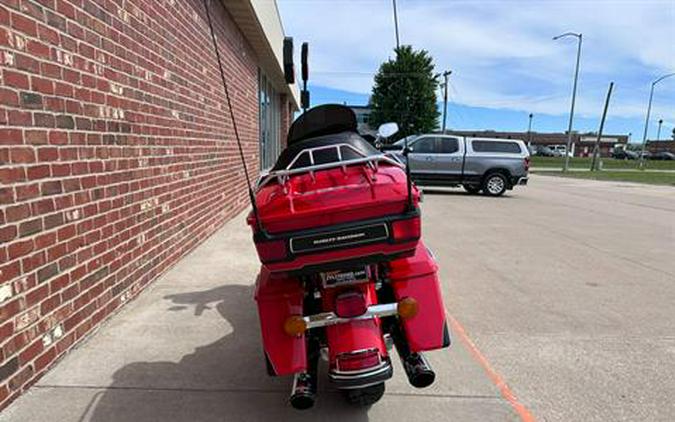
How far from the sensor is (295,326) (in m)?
2.54

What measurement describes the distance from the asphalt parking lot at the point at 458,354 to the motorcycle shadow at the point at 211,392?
10mm

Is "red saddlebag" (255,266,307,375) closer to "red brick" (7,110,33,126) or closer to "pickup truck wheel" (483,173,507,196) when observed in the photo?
"red brick" (7,110,33,126)

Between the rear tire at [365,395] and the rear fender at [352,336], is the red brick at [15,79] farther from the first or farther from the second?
the rear tire at [365,395]

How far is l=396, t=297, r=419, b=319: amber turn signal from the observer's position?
8.71 feet

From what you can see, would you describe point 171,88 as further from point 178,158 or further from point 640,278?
point 640,278

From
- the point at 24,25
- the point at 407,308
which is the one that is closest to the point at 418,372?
the point at 407,308

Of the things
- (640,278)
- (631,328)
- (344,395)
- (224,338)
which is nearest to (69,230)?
(224,338)

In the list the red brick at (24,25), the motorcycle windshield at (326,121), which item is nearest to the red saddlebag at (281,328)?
the motorcycle windshield at (326,121)

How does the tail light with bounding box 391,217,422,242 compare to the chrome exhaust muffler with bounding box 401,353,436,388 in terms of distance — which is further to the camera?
the chrome exhaust muffler with bounding box 401,353,436,388

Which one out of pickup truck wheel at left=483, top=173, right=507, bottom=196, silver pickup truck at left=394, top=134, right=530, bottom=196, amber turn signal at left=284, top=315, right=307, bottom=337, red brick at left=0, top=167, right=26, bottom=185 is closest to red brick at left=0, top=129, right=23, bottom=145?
red brick at left=0, top=167, right=26, bottom=185

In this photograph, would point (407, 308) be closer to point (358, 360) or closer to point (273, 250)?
point (358, 360)

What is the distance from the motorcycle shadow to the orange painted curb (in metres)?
0.91

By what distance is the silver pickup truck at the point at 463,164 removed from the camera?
52.1ft

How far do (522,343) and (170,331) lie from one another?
9.19 ft
